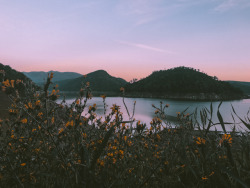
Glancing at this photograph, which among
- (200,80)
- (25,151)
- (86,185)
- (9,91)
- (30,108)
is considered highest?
(200,80)

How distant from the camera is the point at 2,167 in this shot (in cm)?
233

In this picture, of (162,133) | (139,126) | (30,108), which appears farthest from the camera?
(162,133)

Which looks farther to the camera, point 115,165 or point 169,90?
point 169,90

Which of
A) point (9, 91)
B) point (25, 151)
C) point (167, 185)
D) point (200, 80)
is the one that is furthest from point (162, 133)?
point (200, 80)

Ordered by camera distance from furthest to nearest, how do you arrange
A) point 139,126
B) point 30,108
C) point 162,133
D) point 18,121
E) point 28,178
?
point 162,133 < point 18,121 < point 139,126 < point 30,108 < point 28,178

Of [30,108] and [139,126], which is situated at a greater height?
Result: [30,108]

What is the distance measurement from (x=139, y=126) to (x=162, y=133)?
2377 mm

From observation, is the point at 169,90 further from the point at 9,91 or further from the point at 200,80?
the point at 9,91

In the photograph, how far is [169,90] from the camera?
379 feet

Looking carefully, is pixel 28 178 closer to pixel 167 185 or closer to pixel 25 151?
pixel 25 151

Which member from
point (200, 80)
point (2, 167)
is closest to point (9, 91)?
point (2, 167)

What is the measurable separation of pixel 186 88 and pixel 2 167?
389ft

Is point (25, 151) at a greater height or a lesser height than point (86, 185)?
lesser

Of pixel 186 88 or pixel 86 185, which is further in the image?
pixel 186 88
